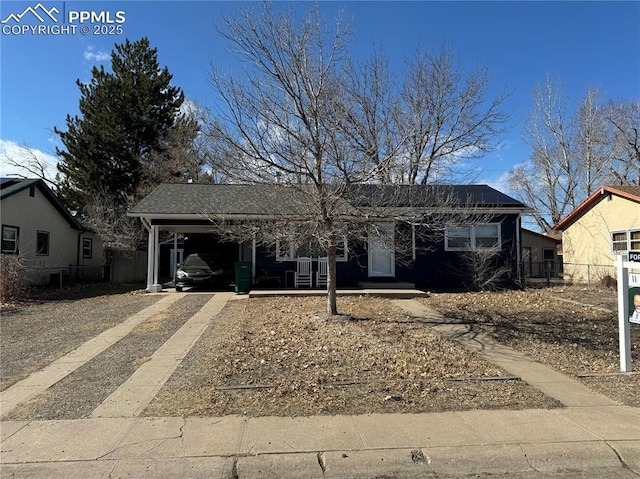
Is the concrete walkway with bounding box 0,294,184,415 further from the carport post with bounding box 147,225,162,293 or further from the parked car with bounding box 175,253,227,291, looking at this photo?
the carport post with bounding box 147,225,162,293

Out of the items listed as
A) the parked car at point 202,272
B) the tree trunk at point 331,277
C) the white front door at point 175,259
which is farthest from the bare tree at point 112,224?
the tree trunk at point 331,277

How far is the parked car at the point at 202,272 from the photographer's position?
1551 centimetres

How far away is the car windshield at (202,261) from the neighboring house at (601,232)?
51.4ft

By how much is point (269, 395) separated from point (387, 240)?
464 centimetres

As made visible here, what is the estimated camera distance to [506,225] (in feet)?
54.1

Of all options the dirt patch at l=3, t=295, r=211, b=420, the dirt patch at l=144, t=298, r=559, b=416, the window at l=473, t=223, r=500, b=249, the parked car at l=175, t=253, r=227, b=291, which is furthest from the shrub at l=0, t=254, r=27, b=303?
the window at l=473, t=223, r=500, b=249

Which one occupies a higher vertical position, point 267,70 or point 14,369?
point 267,70

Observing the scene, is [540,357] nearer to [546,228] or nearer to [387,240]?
[387,240]

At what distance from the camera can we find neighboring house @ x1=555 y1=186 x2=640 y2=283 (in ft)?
56.2

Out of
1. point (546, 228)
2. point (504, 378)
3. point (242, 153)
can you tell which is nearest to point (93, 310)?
point (242, 153)

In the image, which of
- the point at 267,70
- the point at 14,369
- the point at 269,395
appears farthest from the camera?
the point at 267,70

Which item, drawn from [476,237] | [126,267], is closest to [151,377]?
[476,237]

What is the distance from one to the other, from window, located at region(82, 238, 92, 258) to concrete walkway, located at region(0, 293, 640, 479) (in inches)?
818

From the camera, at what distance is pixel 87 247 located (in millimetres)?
24281
